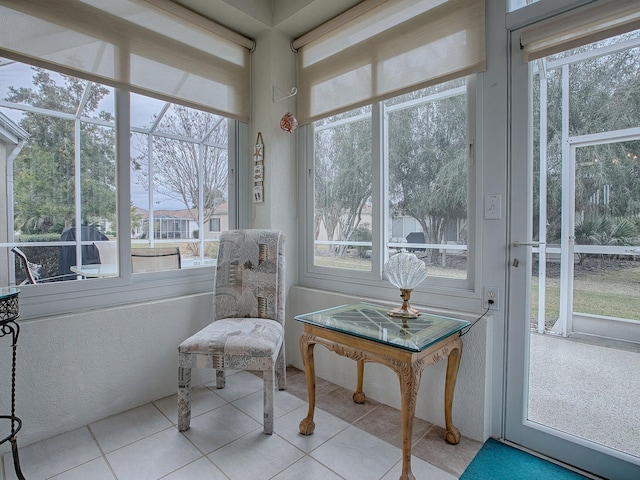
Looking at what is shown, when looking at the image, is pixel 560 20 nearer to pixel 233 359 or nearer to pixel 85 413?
pixel 233 359

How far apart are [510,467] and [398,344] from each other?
846 millimetres

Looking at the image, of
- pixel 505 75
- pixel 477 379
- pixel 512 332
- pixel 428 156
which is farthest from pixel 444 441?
pixel 505 75

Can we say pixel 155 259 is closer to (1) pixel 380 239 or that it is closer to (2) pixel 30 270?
(2) pixel 30 270

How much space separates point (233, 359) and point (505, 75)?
206 cm

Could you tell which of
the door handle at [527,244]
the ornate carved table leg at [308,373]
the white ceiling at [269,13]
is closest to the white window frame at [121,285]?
the white ceiling at [269,13]

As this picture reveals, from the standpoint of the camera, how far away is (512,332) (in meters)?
1.68

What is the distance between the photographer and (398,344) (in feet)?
4.45

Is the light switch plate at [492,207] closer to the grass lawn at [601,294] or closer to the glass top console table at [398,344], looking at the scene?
the grass lawn at [601,294]

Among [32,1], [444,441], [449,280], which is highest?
[32,1]

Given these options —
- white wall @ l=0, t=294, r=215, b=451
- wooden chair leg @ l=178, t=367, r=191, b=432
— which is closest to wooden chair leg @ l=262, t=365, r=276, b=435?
wooden chair leg @ l=178, t=367, r=191, b=432

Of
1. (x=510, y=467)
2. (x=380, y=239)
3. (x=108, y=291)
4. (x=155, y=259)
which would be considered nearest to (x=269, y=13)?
(x=380, y=239)

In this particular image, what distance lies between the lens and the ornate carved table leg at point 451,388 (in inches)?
65.5

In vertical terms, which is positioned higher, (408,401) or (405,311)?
(405,311)

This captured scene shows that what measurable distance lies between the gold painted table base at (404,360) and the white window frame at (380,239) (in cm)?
33
